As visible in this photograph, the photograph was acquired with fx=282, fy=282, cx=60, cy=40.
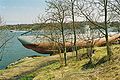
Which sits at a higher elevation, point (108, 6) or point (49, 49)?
point (108, 6)

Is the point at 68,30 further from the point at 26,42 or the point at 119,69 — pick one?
the point at 119,69

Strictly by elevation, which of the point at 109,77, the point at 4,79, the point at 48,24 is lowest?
the point at 4,79

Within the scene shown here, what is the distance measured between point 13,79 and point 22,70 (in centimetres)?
495

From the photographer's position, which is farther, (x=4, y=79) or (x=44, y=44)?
(x=44, y=44)

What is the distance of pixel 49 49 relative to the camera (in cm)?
5656

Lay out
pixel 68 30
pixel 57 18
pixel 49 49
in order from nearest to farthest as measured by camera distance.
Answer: pixel 57 18 → pixel 68 30 → pixel 49 49

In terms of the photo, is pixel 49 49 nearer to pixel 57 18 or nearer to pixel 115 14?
pixel 57 18

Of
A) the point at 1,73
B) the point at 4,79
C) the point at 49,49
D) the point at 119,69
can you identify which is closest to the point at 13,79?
Answer: the point at 4,79

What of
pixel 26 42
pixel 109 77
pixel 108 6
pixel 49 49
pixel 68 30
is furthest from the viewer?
pixel 26 42

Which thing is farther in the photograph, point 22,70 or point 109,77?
point 22,70

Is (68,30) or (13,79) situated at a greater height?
(68,30)

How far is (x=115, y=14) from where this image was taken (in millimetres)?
21953

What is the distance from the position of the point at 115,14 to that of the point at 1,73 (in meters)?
19.9

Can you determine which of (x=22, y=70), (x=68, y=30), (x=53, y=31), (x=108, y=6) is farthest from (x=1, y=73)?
(x=108, y=6)
